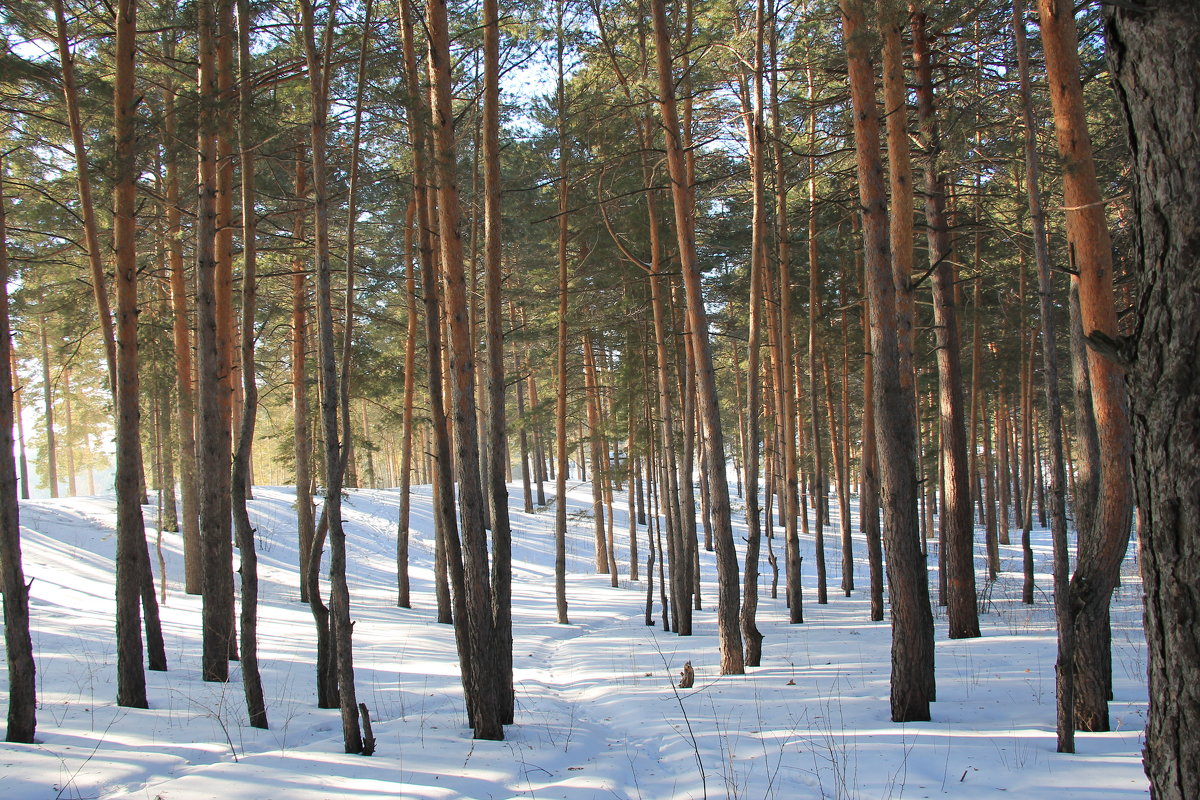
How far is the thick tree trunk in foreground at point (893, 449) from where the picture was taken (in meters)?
6.65

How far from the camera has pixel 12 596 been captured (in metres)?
6.62

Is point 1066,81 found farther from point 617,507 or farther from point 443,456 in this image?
point 617,507

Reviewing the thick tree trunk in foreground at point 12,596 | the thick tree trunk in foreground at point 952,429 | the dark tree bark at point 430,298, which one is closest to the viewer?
the thick tree trunk in foreground at point 12,596

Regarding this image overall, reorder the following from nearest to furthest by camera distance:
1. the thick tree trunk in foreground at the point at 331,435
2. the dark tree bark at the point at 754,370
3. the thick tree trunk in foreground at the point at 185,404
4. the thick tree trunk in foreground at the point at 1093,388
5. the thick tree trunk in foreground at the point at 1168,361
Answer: the thick tree trunk in foreground at the point at 1168,361
the thick tree trunk in foreground at the point at 1093,388
the thick tree trunk in foreground at the point at 331,435
the dark tree bark at the point at 754,370
the thick tree trunk in foreground at the point at 185,404

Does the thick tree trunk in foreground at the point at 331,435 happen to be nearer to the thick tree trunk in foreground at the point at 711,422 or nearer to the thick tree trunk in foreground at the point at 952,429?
the thick tree trunk in foreground at the point at 711,422

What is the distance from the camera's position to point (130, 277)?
320 inches

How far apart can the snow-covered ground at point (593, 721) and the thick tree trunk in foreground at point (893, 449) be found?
453 millimetres

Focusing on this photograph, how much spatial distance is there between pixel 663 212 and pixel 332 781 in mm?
11260

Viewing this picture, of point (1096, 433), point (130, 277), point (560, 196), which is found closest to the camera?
point (1096, 433)

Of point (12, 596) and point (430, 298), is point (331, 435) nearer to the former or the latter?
point (430, 298)

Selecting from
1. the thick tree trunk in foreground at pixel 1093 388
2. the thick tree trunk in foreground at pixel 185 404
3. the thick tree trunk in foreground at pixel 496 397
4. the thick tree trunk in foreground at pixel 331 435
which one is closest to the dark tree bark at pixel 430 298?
the thick tree trunk in foreground at pixel 496 397

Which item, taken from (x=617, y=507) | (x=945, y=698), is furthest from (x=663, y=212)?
(x=617, y=507)

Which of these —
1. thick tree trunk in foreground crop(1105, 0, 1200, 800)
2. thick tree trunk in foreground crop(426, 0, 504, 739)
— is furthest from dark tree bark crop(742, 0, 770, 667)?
thick tree trunk in foreground crop(1105, 0, 1200, 800)

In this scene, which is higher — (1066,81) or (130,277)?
(1066,81)
